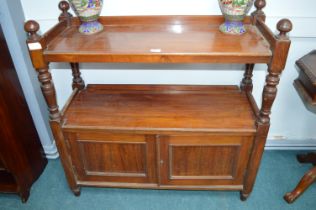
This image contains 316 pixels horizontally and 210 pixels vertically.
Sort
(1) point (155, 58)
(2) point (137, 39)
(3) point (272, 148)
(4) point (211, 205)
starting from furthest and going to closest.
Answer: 1. (3) point (272, 148)
2. (4) point (211, 205)
3. (2) point (137, 39)
4. (1) point (155, 58)

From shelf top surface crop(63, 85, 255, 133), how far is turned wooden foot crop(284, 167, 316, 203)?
20.8 inches

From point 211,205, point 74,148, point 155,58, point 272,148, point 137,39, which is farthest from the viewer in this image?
point 272,148

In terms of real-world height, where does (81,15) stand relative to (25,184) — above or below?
above

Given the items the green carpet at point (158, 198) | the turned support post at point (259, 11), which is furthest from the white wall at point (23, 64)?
the turned support post at point (259, 11)

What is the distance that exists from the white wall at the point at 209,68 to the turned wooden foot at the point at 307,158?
3.9 inches

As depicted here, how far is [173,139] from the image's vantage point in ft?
4.12

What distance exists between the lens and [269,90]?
110cm

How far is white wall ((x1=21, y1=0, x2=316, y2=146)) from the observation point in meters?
1.38

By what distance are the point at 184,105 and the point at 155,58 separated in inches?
14.7

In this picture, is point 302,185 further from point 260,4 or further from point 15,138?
point 15,138

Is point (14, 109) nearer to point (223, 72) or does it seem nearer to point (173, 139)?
point (173, 139)

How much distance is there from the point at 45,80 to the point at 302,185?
1391 millimetres

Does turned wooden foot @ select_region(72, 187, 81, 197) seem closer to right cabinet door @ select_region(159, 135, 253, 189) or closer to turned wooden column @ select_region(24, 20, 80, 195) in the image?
turned wooden column @ select_region(24, 20, 80, 195)

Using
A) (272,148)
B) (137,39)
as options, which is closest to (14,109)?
(137,39)
